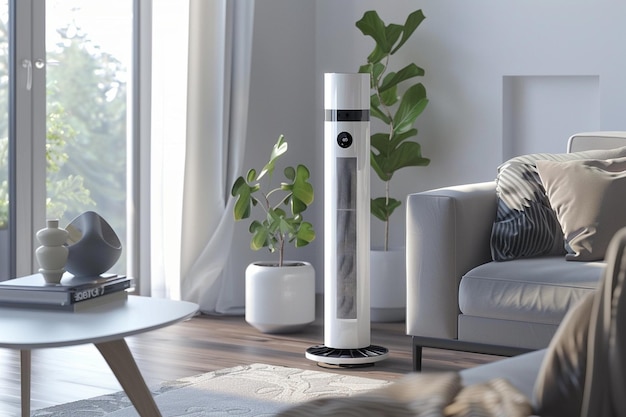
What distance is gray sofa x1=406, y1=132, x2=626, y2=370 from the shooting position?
3.34m

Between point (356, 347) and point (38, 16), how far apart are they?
6.84 feet

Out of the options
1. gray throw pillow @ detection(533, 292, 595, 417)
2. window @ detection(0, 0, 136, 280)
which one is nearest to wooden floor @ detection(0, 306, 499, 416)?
window @ detection(0, 0, 136, 280)

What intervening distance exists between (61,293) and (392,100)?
2.71 meters

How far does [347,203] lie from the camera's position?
3.93 metres

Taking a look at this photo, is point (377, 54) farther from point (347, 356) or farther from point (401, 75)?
point (347, 356)

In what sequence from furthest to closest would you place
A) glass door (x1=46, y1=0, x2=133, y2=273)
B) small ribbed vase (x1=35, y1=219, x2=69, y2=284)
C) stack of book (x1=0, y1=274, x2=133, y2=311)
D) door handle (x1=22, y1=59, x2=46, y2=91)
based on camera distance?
glass door (x1=46, y1=0, x2=133, y2=273) → door handle (x1=22, y1=59, x2=46, y2=91) → small ribbed vase (x1=35, y1=219, x2=69, y2=284) → stack of book (x1=0, y1=274, x2=133, y2=311)

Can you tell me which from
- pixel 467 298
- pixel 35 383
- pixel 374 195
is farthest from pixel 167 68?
pixel 467 298

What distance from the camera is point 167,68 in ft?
16.7

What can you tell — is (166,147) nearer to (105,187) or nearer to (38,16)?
(105,187)

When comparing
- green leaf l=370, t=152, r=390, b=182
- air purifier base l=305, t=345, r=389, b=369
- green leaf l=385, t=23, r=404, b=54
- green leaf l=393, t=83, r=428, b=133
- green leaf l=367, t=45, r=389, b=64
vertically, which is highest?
green leaf l=385, t=23, r=404, b=54

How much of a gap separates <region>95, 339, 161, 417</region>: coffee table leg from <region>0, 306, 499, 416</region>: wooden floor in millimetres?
783

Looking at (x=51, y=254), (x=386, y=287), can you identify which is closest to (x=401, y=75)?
(x=386, y=287)

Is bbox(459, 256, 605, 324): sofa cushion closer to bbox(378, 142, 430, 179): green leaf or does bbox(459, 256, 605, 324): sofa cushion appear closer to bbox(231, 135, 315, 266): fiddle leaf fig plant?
bbox(231, 135, 315, 266): fiddle leaf fig plant

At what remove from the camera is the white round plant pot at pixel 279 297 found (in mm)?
4527
